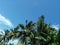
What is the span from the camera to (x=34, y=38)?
39938 millimetres

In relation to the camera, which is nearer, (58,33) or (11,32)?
(58,33)

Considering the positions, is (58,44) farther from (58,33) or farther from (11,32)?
(11,32)

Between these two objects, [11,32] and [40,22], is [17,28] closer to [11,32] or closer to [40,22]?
[11,32]

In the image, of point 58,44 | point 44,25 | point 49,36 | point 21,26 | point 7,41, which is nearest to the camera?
point 58,44

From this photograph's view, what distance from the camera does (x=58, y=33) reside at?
35.0 m

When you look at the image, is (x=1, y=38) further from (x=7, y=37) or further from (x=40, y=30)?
(x=40, y=30)

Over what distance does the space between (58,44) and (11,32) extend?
40.0 ft

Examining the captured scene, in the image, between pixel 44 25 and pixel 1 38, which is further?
pixel 1 38

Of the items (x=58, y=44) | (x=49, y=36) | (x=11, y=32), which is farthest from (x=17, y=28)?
(x=58, y=44)

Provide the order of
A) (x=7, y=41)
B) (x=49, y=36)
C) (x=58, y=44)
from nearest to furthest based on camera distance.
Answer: (x=58, y=44)
(x=49, y=36)
(x=7, y=41)

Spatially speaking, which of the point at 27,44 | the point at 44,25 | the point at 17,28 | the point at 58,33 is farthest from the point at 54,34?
the point at 17,28

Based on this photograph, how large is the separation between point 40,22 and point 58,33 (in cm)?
524

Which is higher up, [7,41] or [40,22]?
[40,22]

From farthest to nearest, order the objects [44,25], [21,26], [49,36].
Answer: [21,26], [44,25], [49,36]
